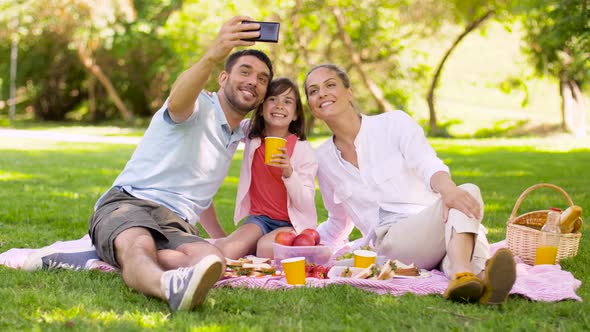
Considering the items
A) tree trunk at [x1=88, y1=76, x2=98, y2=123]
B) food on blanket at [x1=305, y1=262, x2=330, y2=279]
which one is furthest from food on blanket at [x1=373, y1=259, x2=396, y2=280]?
tree trunk at [x1=88, y1=76, x2=98, y2=123]

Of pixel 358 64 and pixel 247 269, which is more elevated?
pixel 358 64

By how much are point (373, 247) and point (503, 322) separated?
151 centimetres

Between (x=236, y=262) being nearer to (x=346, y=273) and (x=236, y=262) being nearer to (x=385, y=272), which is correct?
(x=346, y=273)

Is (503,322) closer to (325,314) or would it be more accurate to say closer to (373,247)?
(325,314)

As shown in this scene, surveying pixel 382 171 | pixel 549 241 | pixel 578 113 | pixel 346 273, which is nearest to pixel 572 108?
pixel 578 113

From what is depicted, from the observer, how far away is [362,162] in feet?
15.2

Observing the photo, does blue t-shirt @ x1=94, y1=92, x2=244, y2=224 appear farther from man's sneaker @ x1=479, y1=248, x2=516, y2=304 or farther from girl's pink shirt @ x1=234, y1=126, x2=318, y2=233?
man's sneaker @ x1=479, y1=248, x2=516, y2=304

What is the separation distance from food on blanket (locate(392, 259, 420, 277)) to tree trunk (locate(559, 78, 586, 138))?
1875cm

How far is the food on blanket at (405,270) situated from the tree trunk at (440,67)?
1803 centimetres

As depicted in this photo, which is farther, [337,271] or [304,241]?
[304,241]

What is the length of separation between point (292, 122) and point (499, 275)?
2162 millimetres

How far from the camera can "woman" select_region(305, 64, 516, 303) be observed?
3.84 metres

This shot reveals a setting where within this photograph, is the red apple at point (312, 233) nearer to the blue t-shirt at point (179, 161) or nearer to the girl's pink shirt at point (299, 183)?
the girl's pink shirt at point (299, 183)

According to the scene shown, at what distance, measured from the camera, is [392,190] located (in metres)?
4.54
